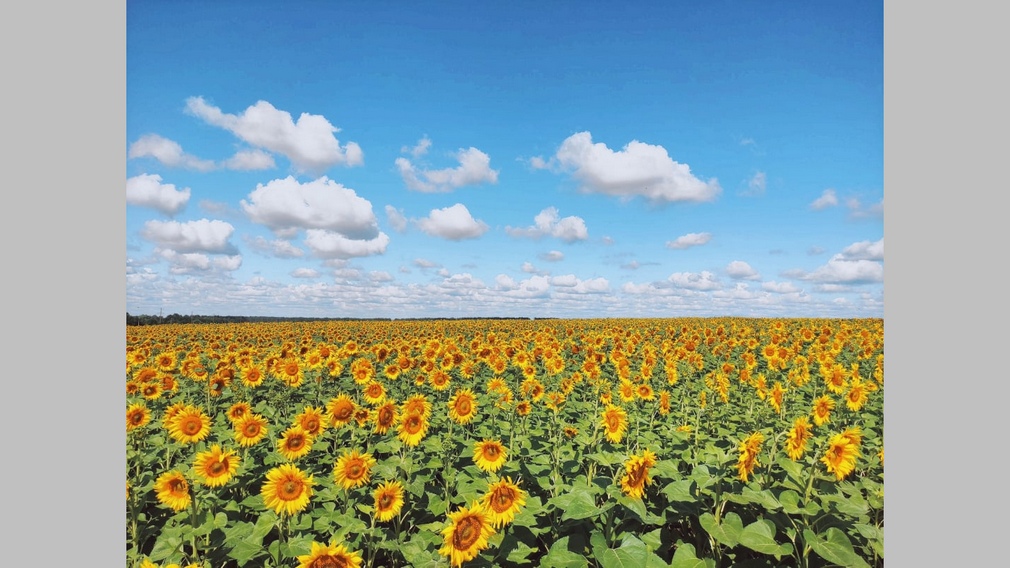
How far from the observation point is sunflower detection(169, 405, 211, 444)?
517 centimetres

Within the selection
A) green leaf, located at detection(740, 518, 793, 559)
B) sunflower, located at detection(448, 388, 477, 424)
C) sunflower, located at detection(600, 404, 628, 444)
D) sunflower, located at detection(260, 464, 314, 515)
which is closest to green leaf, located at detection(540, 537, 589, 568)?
green leaf, located at detection(740, 518, 793, 559)

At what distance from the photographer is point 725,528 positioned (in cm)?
318

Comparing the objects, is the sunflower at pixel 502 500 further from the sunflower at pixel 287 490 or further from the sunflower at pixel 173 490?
the sunflower at pixel 173 490

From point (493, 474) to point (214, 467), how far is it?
2530 mm

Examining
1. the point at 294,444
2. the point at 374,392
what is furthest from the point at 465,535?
the point at 374,392

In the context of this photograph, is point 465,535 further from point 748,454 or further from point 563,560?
point 748,454

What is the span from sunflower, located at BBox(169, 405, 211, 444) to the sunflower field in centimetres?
2

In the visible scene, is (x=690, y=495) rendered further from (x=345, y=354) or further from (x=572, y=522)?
(x=345, y=354)

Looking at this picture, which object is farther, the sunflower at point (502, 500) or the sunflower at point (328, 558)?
the sunflower at point (502, 500)

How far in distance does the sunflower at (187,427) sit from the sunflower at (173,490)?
139 cm

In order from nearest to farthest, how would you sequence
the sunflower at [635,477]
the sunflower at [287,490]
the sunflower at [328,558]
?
1. the sunflower at [328,558]
2. the sunflower at [635,477]
3. the sunflower at [287,490]

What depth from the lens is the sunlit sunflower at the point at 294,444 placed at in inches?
183

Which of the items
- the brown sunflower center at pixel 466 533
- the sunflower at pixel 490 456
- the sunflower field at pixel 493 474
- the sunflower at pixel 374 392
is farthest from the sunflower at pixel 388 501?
the sunflower at pixel 374 392

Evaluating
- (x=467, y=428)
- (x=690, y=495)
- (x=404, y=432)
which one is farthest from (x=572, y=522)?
(x=467, y=428)
